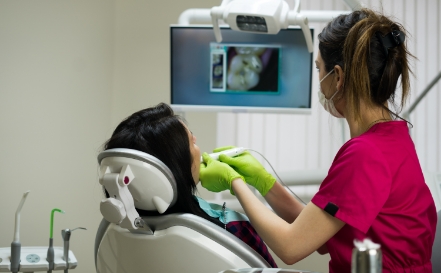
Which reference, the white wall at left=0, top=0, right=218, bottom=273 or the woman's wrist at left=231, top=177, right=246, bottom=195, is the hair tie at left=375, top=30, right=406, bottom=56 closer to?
the woman's wrist at left=231, top=177, right=246, bottom=195

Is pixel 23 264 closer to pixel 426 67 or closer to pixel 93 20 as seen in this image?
pixel 93 20

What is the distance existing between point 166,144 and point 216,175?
0.19 meters

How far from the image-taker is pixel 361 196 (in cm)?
126

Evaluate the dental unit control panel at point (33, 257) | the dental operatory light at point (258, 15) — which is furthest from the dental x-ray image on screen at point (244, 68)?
the dental unit control panel at point (33, 257)

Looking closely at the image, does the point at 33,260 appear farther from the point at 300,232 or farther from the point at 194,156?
the point at 300,232

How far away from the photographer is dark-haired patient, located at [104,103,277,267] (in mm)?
1414

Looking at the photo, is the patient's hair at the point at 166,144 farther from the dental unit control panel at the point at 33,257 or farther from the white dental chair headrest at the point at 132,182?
the dental unit control panel at the point at 33,257

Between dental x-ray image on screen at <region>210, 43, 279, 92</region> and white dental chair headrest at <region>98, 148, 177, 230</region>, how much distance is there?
153cm

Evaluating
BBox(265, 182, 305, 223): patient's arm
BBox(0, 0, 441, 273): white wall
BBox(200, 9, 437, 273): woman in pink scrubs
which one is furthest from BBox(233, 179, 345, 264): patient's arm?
BBox(0, 0, 441, 273): white wall

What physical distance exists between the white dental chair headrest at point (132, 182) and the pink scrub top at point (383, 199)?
34 cm

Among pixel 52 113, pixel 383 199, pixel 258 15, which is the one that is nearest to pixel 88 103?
pixel 52 113

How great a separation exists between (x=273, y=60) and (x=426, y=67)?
129 centimetres

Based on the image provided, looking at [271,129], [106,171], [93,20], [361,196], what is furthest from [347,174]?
[93,20]

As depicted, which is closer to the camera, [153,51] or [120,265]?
[120,265]
